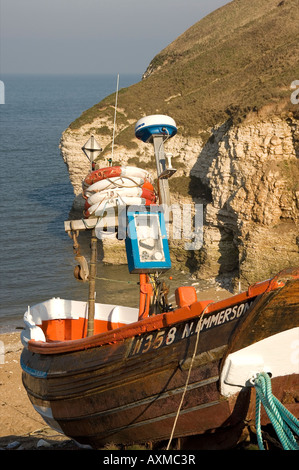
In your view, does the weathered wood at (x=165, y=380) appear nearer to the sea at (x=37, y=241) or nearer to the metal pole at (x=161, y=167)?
the metal pole at (x=161, y=167)

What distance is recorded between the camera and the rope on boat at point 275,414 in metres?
7.85

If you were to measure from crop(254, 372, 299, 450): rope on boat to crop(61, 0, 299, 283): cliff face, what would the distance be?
17749mm

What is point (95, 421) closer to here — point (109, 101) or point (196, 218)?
point (196, 218)

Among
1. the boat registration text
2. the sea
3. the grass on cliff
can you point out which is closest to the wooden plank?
the boat registration text

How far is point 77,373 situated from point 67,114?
362 ft

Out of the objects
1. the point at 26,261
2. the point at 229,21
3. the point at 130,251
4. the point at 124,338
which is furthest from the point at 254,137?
the point at 229,21

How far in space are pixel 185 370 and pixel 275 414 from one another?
1.48m

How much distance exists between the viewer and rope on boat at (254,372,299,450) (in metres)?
7.85

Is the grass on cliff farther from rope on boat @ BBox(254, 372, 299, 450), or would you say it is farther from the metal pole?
rope on boat @ BBox(254, 372, 299, 450)

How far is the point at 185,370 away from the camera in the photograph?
8531 mm

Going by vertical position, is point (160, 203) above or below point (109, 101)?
below

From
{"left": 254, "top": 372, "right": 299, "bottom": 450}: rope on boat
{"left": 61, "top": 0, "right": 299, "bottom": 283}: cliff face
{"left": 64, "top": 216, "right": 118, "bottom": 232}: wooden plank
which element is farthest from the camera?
{"left": 61, "top": 0, "right": 299, "bottom": 283}: cliff face

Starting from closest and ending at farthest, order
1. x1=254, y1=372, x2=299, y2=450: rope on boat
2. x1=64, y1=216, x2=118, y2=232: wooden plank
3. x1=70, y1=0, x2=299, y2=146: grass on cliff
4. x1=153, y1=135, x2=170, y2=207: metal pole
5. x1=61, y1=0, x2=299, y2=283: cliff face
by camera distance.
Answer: x1=254, y1=372, x2=299, y2=450: rope on boat
x1=64, y1=216, x2=118, y2=232: wooden plank
x1=153, y1=135, x2=170, y2=207: metal pole
x1=61, y1=0, x2=299, y2=283: cliff face
x1=70, y1=0, x2=299, y2=146: grass on cliff
